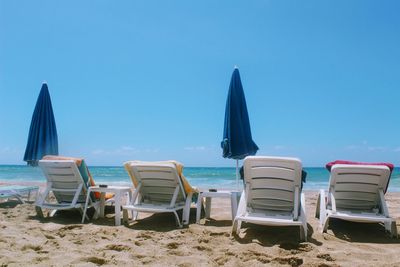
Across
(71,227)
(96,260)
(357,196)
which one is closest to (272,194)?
(357,196)

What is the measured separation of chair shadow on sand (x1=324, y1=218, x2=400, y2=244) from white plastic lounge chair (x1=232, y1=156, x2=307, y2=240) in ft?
1.93

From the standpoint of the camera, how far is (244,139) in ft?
19.2

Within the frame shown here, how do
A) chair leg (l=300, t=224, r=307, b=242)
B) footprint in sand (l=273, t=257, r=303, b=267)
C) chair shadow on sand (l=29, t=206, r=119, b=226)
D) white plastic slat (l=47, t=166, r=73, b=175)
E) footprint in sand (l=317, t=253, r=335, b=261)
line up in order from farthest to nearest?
white plastic slat (l=47, t=166, r=73, b=175) < chair shadow on sand (l=29, t=206, r=119, b=226) < chair leg (l=300, t=224, r=307, b=242) < footprint in sand (l=317, t=253, r=335, b=261) < footprint in sand (l=273, t=257, r=303, b=267)

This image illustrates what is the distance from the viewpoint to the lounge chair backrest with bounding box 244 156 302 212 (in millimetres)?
4020

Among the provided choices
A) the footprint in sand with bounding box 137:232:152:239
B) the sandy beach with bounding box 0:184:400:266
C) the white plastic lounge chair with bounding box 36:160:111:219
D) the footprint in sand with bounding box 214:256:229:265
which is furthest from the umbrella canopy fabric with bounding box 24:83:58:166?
the footprint in sand with bounding box 214:256:229:265

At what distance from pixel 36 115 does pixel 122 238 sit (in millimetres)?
4615

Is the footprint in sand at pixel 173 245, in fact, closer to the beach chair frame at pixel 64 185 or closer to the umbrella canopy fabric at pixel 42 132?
the beach chair frame at pixel 64 185

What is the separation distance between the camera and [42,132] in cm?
720

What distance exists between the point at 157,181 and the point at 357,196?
2662 mm

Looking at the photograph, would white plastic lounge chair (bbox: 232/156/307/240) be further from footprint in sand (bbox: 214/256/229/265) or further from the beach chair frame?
the beach chair frame

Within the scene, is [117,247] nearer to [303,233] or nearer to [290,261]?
[290,261]

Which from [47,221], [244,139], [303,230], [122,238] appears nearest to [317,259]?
[303,230]

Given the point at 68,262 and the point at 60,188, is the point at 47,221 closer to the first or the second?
the point at 60,188

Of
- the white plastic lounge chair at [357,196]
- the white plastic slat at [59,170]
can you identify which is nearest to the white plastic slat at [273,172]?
the white plastic lounge chair at [357,196]
